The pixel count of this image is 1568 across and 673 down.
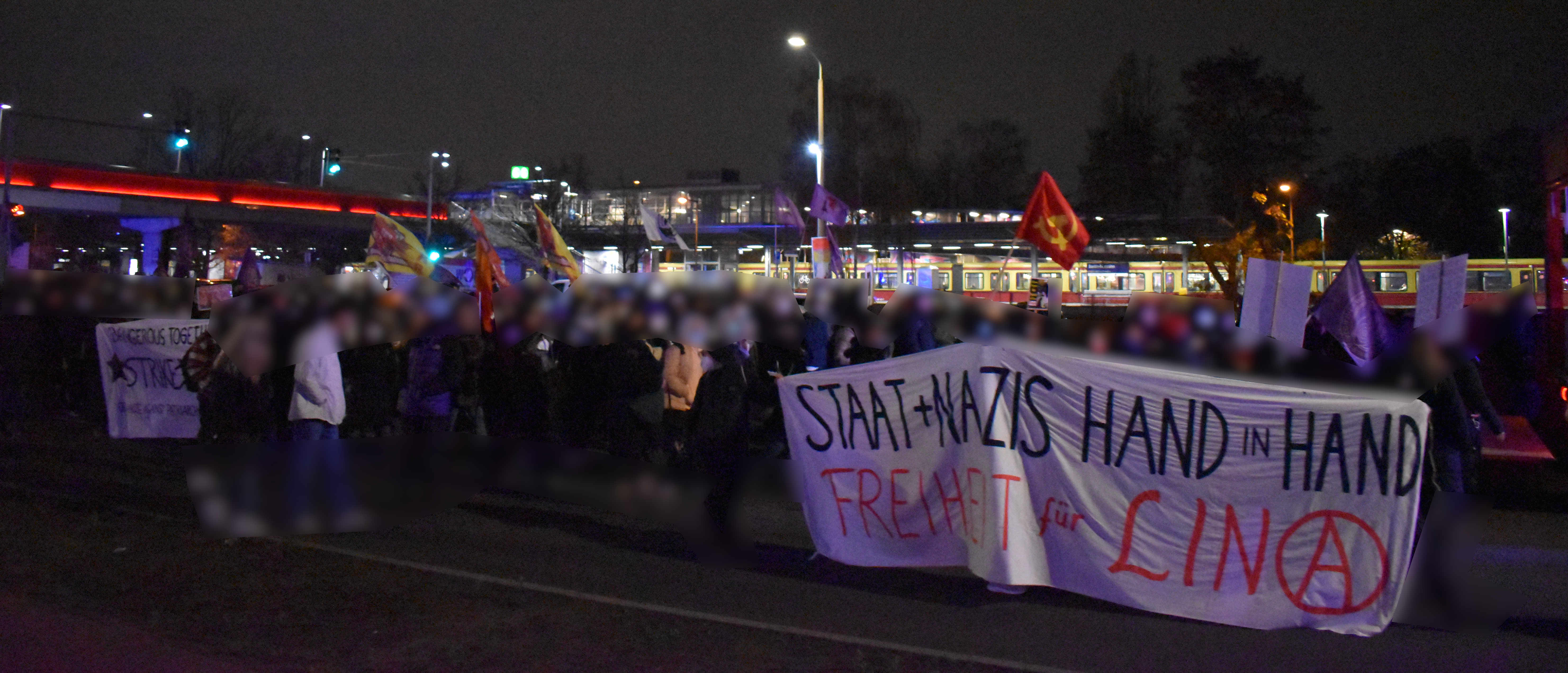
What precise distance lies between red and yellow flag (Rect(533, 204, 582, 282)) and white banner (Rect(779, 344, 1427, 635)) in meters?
7.89

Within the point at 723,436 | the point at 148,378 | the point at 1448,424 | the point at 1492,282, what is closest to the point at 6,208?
the point at 148,378

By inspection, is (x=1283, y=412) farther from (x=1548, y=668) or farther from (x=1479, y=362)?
(x=1479, y=362)

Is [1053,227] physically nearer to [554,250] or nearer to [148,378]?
[554,250]

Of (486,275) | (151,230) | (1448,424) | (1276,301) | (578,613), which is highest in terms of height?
(151,230)

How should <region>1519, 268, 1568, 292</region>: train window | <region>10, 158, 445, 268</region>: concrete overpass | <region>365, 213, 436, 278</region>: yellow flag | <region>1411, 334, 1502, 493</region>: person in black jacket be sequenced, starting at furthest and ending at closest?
<region>10, 158, 445, 268</region>: concrete overpass < <region>1519, 268, 1568, 292</region>: train window < <region>365, 213, 436, 278</region>: yellow flag < <region>1411, 334, 1502, 493</region>: person in black jacket

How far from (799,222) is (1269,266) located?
13563mm

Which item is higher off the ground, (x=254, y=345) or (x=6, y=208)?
(x=6, y=208)

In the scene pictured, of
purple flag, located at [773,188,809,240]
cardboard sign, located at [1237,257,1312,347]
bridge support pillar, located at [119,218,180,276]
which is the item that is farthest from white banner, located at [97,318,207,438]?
bridge support pillar, located at [119,218,180,276]

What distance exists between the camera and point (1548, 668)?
17.6 feet

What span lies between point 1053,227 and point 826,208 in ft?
37.6

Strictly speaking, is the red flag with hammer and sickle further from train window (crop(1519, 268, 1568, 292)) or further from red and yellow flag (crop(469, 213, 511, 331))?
train window (crop(1519, 268, 1568, 292))

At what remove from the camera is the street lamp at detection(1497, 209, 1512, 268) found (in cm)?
5441

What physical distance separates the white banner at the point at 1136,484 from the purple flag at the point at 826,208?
15.4 metres

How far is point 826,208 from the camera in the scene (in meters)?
22.4
